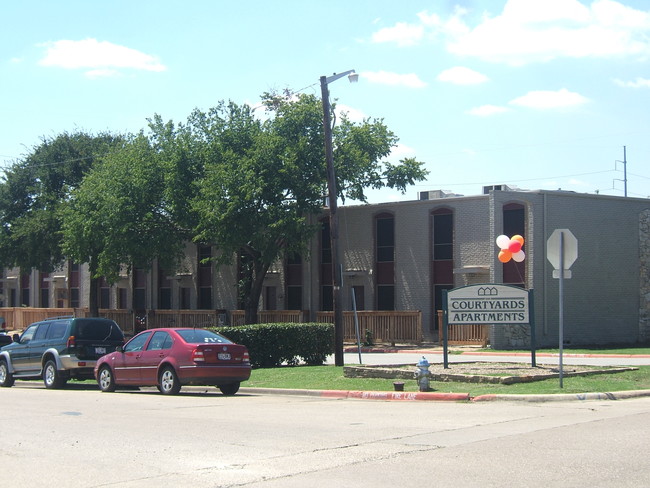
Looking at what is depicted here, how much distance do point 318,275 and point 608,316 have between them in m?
14.3

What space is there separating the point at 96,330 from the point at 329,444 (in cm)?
1266

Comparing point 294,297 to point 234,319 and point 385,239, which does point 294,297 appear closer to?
point 234,319

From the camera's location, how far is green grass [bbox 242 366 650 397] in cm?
1600

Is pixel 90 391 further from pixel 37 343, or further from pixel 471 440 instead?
pixel 471 440

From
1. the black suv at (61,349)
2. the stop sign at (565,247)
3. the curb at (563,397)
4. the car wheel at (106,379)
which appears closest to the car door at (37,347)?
the black suv at (61,349)

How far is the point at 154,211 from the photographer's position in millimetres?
40969

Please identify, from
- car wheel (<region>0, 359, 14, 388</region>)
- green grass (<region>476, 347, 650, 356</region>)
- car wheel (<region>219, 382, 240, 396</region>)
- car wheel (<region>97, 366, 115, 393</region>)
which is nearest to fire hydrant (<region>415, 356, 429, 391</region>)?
car wheel (<region>219, 382, 240, 396</region>)

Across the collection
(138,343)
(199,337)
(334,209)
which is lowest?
(138,343)

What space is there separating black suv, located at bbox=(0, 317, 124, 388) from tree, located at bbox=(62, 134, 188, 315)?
17.0m

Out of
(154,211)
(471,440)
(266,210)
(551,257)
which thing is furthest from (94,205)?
(471,440)

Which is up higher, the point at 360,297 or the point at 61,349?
the point at 360,297

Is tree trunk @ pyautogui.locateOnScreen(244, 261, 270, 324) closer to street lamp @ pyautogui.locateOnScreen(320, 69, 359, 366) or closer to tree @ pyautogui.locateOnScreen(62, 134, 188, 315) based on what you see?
tree @ pyautogui.locateOnScreen(62, 134, 188, 315)

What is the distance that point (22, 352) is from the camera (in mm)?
22359

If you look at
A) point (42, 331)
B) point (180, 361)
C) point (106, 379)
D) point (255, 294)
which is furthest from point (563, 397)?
point (255, 294)
